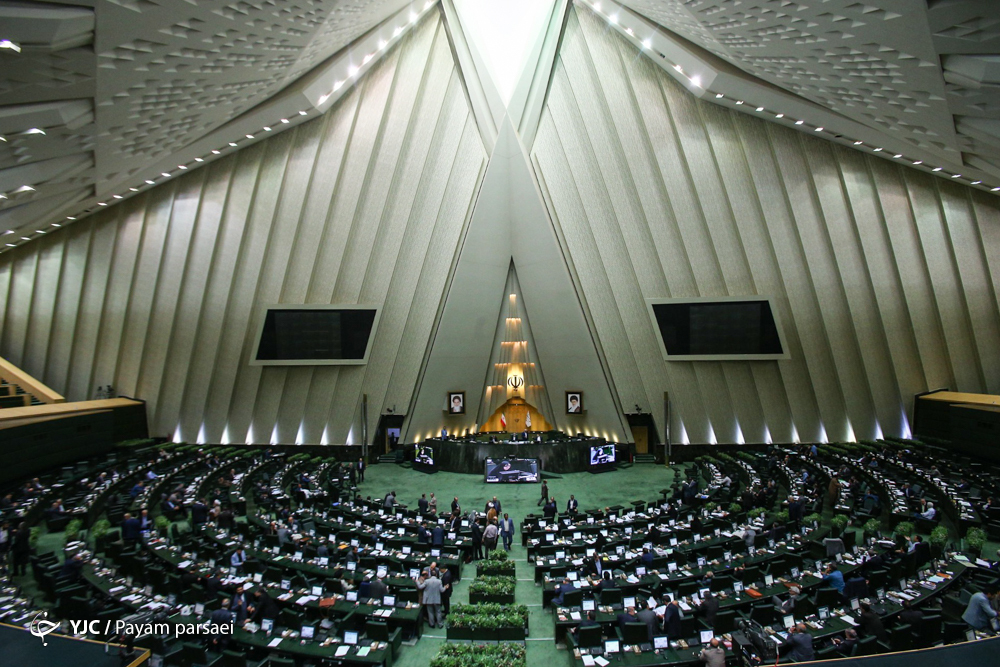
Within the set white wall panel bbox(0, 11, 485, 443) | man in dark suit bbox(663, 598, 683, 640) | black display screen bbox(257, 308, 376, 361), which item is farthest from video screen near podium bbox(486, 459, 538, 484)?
man in dark suit bbox(663, 598, 683, 640)

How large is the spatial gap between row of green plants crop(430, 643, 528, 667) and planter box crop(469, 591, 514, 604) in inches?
79.8

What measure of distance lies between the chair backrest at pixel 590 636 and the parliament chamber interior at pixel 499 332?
0.13ft

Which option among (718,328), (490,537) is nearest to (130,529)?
(490,537)

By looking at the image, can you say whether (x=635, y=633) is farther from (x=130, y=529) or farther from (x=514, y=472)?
(x=514, y=472)

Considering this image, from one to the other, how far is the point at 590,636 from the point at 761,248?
17.2 metres

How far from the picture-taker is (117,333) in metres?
22.2

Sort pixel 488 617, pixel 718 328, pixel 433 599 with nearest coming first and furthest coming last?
pixel 488 617 < pixel 433 599 < pixel 718 328

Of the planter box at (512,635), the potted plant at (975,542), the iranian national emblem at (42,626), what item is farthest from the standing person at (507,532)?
the potted plant at (975,542)

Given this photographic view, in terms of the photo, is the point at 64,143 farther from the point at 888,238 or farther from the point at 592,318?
the point at 888,238

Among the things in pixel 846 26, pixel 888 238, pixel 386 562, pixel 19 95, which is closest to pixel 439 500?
pixel 386 562

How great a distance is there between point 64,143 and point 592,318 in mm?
17827

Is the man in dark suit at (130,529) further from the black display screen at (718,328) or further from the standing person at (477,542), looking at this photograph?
the black display screen at (718,328)

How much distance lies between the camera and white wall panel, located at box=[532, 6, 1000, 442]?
1812cm

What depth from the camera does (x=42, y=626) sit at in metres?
7.36
